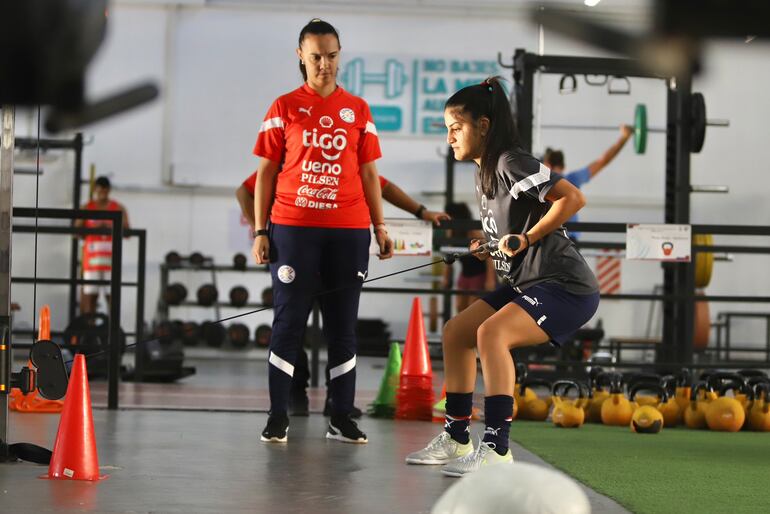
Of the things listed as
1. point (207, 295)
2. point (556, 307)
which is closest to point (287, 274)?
point (556, 307)

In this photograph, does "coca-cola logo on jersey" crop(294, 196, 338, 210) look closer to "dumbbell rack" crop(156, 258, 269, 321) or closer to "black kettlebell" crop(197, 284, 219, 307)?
"dumbbell rack" crop(156, 258, 269, 321)

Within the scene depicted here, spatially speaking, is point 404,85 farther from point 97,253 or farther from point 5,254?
point 5,254

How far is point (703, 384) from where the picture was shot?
514 cm

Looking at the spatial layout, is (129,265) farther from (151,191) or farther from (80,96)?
(80,96)

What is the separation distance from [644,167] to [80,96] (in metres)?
12.8

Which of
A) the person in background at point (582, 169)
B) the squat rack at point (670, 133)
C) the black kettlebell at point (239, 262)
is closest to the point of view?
the squat rack at point (670, 133)

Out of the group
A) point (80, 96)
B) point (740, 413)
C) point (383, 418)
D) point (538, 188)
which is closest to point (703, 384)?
point (740, 413)

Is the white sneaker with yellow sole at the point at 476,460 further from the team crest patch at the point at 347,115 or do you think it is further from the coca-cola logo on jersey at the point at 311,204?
the team crest patch at the point at 347,115

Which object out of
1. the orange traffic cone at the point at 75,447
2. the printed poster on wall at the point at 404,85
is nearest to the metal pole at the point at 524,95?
the orange traffic cone at the point at 75,447

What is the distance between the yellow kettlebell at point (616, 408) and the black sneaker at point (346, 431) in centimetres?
140

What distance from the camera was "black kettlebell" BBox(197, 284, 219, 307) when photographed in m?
11.6

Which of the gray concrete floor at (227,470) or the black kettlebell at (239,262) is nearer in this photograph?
the gray concrete floor at (227,470)

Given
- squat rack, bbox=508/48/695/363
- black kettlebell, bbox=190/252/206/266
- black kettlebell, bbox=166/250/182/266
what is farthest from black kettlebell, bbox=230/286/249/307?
squat rack, bbox=508/48/695/363

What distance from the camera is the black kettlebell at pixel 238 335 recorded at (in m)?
11.9
